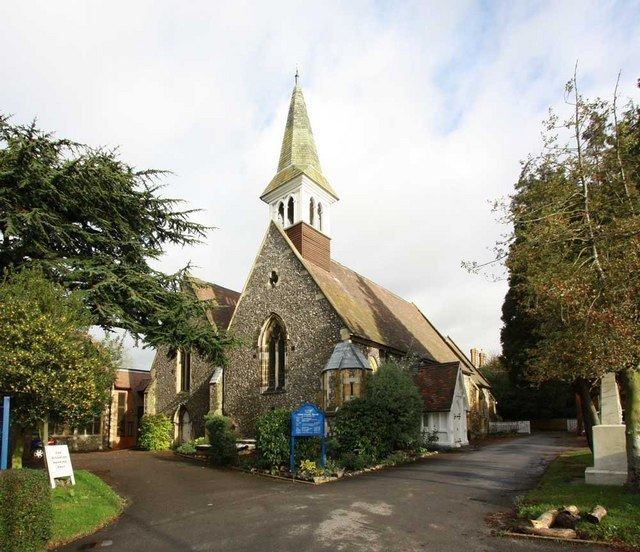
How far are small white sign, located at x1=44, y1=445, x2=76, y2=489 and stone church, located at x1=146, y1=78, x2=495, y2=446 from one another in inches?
257

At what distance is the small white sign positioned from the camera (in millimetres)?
11727

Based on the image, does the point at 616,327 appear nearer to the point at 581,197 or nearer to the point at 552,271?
the point at 552,271

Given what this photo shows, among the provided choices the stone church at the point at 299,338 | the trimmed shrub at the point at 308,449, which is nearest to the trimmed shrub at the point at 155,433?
the stone church at the point at 299,338

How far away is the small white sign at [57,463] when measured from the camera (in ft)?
38.5

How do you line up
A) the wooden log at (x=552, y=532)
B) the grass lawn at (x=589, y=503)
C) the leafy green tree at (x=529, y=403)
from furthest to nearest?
the leafy green tree at (x=529, y=403) < the wooden log at (x=552, y=532) < the grass lawn at (x=589, y=503)

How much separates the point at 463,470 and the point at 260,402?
1058 cm

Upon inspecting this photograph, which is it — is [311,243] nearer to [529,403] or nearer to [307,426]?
[307,426]

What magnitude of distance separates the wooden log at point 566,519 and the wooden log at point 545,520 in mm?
81

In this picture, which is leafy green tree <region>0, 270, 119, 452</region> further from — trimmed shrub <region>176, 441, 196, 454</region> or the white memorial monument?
the white memorial monument

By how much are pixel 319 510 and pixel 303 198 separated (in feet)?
61.2

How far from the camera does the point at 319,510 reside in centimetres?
1025

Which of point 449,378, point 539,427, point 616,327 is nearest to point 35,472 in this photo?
point 616,327

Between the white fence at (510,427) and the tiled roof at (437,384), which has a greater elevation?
the tiled roof at (437,384)

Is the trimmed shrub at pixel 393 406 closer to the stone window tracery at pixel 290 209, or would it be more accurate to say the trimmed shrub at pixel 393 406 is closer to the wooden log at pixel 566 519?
the wooden log at pixel 566 519
